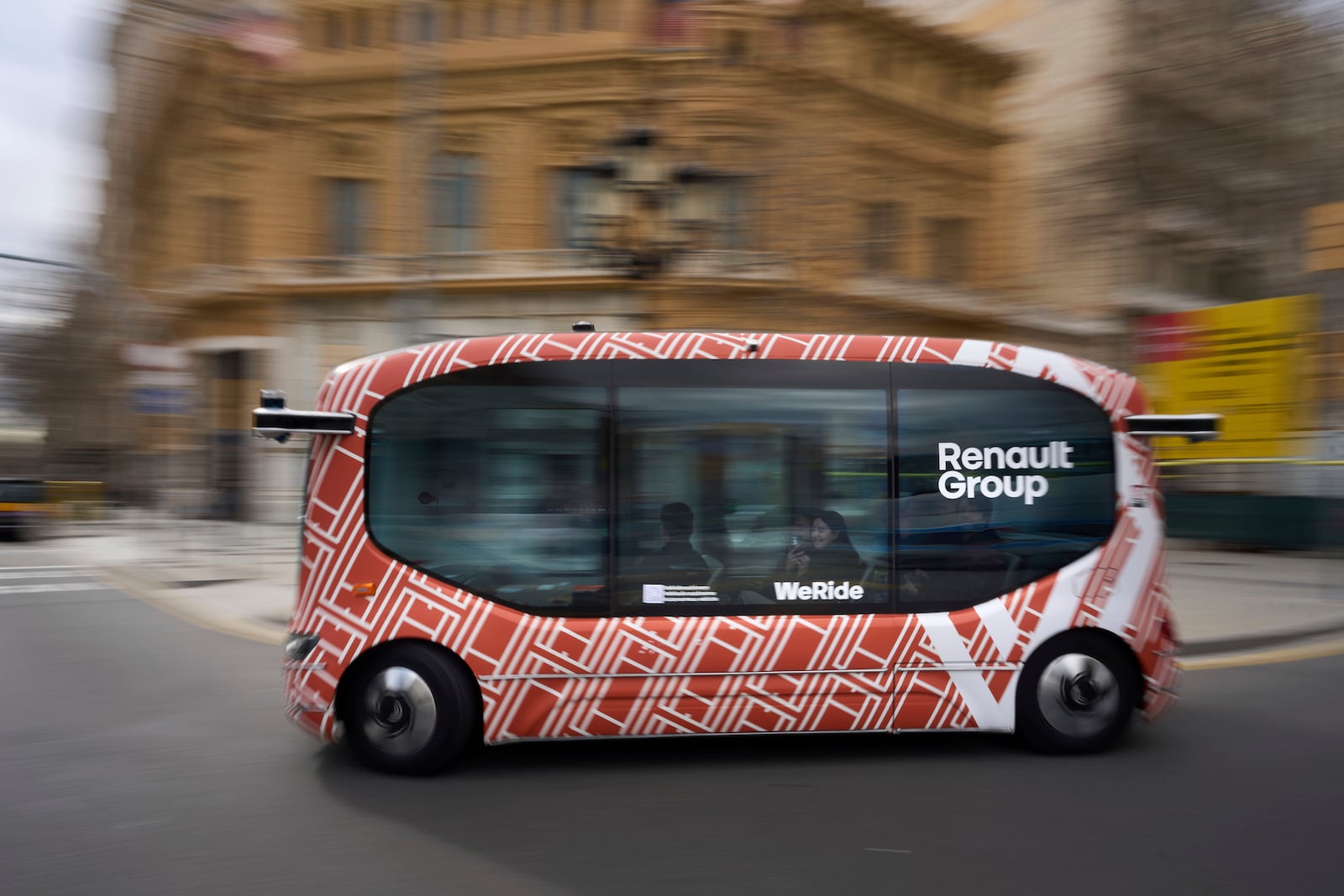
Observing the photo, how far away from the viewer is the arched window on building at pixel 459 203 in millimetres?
26625

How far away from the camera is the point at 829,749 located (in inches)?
244

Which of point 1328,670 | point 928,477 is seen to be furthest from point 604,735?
point 1328,670

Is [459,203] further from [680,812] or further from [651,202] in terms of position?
[680,812]

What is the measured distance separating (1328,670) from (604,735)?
5849mm

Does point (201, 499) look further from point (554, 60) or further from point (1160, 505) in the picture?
point (1160, 505)

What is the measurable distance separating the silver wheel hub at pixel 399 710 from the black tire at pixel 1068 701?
10.1 ft

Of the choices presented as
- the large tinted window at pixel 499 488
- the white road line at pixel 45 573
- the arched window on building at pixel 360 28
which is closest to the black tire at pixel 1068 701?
the large tinted window at pixel 499 488

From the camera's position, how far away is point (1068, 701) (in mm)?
6086

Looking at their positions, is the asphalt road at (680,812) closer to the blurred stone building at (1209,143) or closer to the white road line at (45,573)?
the white road line at (45,573)

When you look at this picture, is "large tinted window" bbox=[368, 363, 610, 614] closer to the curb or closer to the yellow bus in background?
the curb

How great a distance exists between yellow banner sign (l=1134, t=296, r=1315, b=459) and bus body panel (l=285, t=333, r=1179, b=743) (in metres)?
12.8

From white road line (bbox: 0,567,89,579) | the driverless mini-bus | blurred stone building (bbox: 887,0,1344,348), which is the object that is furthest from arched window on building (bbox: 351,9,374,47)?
the driverless mini-bus

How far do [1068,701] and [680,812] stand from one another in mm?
2284

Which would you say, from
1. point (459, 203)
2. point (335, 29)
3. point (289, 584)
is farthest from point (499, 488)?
point (335, 29)
